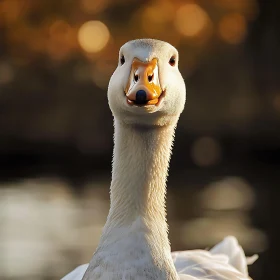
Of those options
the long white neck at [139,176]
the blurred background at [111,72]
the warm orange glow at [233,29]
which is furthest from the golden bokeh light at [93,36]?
the long white neck at [139,176]

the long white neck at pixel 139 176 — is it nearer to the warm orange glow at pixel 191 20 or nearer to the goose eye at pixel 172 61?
the goose eye at pixel 172 61

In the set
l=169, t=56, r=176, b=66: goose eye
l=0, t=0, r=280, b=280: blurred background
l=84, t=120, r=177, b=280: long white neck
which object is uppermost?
l=0, t=0, r=280, b=280: blurred background

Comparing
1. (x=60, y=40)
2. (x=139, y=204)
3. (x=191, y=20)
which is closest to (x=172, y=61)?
(x=139, y=204)

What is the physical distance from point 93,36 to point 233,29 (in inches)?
92.6

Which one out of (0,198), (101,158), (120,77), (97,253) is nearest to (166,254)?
(97,253)

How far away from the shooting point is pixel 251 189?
10539 millimetres

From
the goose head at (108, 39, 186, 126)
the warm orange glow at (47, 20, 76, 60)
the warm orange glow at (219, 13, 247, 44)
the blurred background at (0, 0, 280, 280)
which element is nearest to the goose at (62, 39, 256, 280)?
the goose head at (108, 39, 186, 126)

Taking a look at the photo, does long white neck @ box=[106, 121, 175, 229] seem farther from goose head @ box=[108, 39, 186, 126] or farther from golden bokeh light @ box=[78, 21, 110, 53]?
golden bokeh light @ box=[78, 21, 110, 53]

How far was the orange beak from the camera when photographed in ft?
9.64

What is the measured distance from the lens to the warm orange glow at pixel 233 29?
15.2 m

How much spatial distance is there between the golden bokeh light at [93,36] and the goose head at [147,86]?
11.5 metres

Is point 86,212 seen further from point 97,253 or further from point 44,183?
point 97,253

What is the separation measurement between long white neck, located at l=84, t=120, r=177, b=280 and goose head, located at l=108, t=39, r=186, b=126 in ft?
0.37

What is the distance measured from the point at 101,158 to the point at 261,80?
321cm
